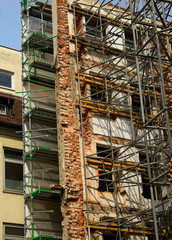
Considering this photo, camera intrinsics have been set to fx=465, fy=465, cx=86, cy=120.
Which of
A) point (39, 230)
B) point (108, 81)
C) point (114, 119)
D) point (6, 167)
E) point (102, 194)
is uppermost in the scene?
point (108, 81)

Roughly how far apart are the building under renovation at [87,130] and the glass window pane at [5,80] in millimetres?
2533

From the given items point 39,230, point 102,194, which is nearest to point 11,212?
point 39,230

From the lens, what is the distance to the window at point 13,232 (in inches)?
733

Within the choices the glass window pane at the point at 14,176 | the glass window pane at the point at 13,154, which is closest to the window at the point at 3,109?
the glass window pane at the point at 13,154

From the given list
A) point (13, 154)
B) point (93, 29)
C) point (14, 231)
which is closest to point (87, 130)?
point (13, 154)

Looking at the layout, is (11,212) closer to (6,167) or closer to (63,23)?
(6,167)

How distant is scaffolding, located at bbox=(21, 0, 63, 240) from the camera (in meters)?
18.8

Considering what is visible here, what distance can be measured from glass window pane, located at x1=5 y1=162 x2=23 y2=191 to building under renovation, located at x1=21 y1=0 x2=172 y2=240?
3.28 feet

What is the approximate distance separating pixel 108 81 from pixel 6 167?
6.10m

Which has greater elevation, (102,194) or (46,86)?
(46,86)

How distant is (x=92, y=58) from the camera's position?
21812 mm

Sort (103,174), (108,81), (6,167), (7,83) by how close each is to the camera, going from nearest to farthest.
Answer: (103,174)
(6,167)
(108,81)
(7,83)

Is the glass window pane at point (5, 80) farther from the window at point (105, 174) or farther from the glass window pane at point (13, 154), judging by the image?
the window at point (105, 174)

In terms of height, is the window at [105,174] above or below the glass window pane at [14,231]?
above
